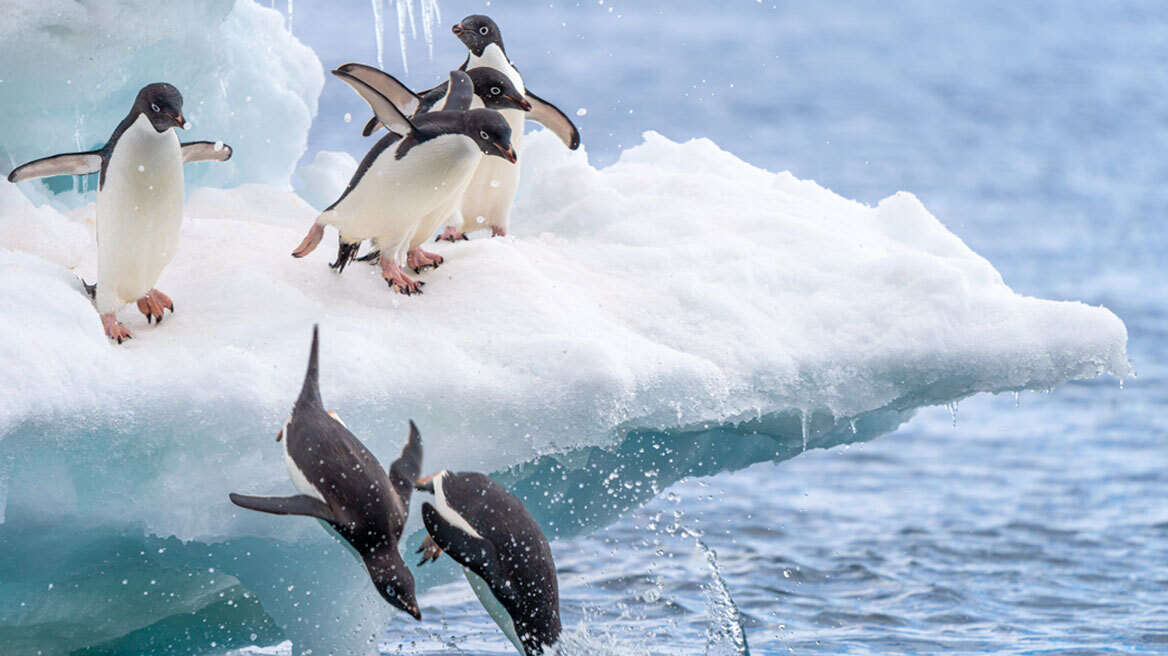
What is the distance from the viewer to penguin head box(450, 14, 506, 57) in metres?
3.56

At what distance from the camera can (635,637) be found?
14.3 ft

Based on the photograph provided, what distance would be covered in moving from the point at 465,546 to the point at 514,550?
0.09 m

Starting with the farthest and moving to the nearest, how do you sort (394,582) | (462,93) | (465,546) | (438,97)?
(438,97)
(462,93)
(465,546)
(394,582)

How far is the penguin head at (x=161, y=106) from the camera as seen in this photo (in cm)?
281

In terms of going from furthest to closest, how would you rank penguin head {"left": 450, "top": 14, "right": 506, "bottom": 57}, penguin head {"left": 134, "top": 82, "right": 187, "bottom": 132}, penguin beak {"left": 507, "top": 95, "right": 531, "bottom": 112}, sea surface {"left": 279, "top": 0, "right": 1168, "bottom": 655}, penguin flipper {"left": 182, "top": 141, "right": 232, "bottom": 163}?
sea surface {"left": 279, "top": 0, "right": 1168, "bottom": 655}, penguin head {"left": 450, "top": 14, "right": 506, "bottom": 57}, penguin beak {"left": 507, "top": 95, "right": 531, "bottom": 112}, penguin flipper {"left": 182, "top": 141, "right": 232, "bottom": 163}, penguin head {"left": 134, "top": 82, "right": 187, "bottom": 132}

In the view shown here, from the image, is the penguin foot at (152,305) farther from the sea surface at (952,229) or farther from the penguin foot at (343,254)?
the sea surface at (952,229)

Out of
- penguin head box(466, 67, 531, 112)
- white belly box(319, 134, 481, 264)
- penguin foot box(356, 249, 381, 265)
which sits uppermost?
penguin head box(466, 67, 531, 112)

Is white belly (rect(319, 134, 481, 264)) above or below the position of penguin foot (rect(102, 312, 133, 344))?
above

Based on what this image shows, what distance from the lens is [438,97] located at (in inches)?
139

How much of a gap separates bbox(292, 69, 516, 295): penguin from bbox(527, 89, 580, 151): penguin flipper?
625mm

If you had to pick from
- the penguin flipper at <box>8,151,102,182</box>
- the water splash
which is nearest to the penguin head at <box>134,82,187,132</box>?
the penguin flipper at <box>8,151,102,182</box>

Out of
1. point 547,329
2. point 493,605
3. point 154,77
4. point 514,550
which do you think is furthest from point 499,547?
point 154,77

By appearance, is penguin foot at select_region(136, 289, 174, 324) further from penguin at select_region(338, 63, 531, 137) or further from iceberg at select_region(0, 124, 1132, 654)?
penguin at select_region(338, 63, 531, 137)

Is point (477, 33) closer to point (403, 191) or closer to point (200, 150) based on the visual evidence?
point (403, 191)
